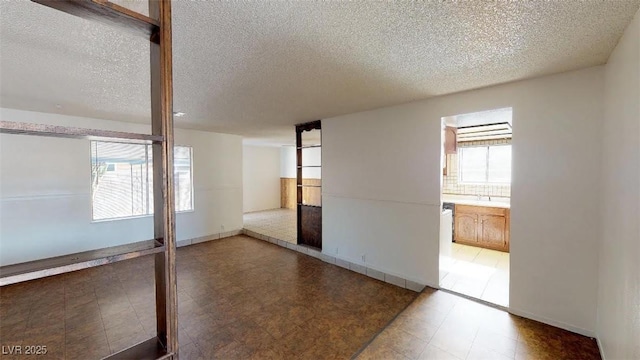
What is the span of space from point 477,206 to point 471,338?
2913 mm

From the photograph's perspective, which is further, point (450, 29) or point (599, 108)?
point (599, 108)

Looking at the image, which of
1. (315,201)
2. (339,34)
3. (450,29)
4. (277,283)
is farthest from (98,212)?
(450,29)

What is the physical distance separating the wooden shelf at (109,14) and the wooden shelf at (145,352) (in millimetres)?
1006

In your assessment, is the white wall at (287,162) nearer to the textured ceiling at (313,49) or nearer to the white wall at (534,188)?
the white wall at (534,188)

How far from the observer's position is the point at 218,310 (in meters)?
2.89

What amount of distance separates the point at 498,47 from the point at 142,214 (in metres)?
5.68

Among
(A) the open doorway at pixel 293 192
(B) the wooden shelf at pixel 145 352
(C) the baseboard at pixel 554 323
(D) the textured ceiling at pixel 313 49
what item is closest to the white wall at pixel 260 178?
(A) the open doorway at pixel 293 192

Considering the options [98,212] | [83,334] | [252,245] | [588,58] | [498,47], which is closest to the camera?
[498,47]

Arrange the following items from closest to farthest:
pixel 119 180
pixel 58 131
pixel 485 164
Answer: pixel 58 131 < pixel 119 180 < pixel 485 164

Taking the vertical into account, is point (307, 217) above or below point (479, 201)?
below

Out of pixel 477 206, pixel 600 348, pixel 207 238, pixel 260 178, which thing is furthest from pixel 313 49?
pixel 260 178

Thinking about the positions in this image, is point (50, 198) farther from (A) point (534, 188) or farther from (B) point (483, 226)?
(B) point (483, 226)

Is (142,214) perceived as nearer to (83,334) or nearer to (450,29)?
(83,334)

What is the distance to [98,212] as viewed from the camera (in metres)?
4.39
